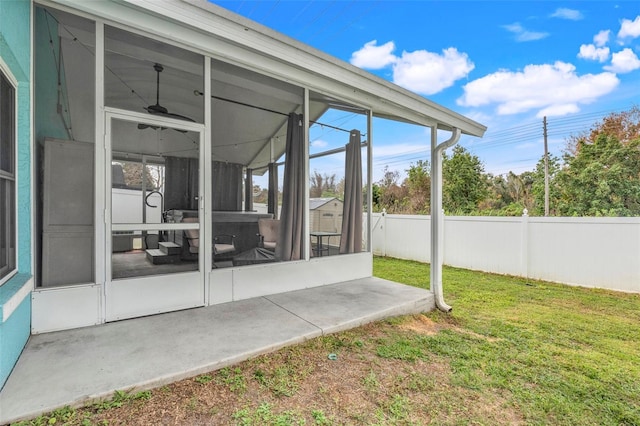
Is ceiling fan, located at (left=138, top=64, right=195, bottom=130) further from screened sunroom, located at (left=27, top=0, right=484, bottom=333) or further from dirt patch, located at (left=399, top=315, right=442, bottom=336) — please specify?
dirt patch, located at (left=399, top=315, right=442, bottom=336)

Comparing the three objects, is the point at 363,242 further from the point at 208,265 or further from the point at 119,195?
the point at 119,195

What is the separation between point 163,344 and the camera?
238 centimetres

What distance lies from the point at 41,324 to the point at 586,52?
16652mm

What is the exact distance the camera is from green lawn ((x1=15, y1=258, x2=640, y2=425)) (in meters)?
1.78

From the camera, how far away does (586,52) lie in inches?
440

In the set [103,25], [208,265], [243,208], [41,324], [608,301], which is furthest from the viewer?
[608,301]

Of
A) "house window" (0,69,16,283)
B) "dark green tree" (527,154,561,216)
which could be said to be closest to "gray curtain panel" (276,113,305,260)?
"house window" (0,69,16,283)

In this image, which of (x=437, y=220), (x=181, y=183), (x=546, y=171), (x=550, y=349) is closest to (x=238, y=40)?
(x=181, y=183)

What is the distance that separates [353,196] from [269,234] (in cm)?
158

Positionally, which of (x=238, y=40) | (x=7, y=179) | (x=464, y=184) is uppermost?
(x=238, y=40)

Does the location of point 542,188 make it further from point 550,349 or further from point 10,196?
point 10,196

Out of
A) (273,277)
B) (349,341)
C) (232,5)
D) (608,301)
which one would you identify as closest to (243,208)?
(273,277)

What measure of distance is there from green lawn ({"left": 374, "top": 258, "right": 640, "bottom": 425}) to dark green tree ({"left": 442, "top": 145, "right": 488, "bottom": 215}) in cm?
803

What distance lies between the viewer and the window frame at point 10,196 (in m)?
1.98
